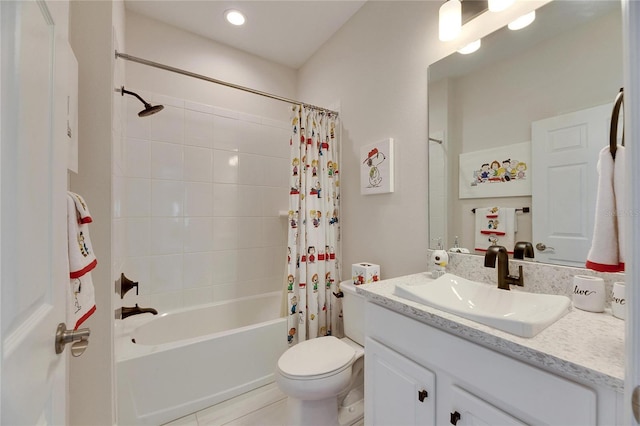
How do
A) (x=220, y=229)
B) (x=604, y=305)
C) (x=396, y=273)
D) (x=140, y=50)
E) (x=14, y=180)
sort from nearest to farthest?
1. (x=14, y=180)
2. (x=604, y=305)
3. (x=396, y=273)
4. (x=140, y=50)
5. (x=220, y=229)

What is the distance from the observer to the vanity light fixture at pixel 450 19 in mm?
1240

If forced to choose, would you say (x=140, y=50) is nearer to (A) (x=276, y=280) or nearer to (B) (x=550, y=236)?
(A) (x=276, y=280)

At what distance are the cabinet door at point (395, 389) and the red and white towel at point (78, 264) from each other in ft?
3.44

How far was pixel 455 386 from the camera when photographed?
771 mm


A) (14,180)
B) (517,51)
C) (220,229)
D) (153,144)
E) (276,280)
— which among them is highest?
(517,51)

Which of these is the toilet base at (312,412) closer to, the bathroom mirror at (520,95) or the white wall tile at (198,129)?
the bathroom mirror at (520,95)

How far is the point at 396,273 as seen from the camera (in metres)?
1.62

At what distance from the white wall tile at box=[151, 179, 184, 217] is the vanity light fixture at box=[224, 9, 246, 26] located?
1.33 metres

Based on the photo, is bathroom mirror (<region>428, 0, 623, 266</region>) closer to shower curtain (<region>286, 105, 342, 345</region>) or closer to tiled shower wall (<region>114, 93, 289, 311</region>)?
shower curtain (<region>286, 105, 342, 345</region>)

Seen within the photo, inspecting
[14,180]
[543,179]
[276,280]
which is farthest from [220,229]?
[543,179]

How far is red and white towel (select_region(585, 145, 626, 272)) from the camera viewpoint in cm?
72

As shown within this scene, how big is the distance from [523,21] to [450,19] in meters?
0.31

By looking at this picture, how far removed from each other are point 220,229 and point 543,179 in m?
2.20

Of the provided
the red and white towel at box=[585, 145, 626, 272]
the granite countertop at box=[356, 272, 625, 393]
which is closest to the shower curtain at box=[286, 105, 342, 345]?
the granite countertop at box=[356, 272, 625, 393]
